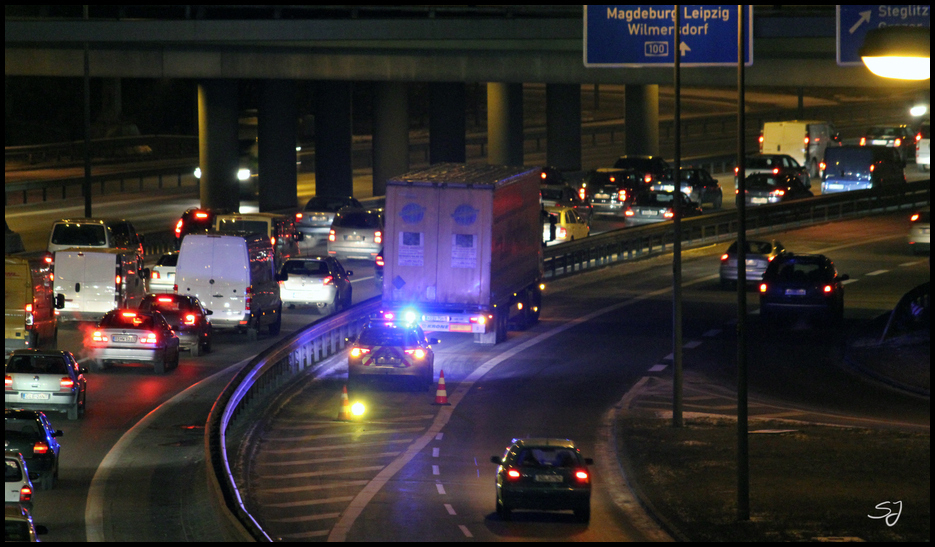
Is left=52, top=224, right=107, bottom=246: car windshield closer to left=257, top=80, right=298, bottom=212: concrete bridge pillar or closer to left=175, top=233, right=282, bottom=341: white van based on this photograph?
left=175, top=233, right=282, bottom=341: white van

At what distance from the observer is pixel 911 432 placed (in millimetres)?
23406

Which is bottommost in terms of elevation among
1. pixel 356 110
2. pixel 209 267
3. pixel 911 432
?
pixel 911 432

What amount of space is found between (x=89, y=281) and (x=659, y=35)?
1460cm

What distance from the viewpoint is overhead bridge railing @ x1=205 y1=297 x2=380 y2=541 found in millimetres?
17016

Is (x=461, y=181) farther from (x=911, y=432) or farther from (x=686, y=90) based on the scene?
(x=686, y=90)

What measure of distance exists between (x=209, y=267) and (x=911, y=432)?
16474 millimetres

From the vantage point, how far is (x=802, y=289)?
34250 mm

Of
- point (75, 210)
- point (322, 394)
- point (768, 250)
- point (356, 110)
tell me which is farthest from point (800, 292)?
point (356, 110)

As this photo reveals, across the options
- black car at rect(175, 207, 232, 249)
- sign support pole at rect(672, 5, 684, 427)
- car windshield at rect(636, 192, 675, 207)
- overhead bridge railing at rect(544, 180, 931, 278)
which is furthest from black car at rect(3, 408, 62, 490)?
car windshield at rect(636, 192, 675, 207)

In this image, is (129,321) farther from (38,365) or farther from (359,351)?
(359,351)

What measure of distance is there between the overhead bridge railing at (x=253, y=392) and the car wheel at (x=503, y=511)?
10.3 ft

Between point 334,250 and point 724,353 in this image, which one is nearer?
point 724,353

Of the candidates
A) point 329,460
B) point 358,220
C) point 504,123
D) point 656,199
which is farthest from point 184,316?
point 504,123

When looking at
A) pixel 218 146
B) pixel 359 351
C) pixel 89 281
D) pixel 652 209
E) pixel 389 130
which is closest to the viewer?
pixel 359 351
